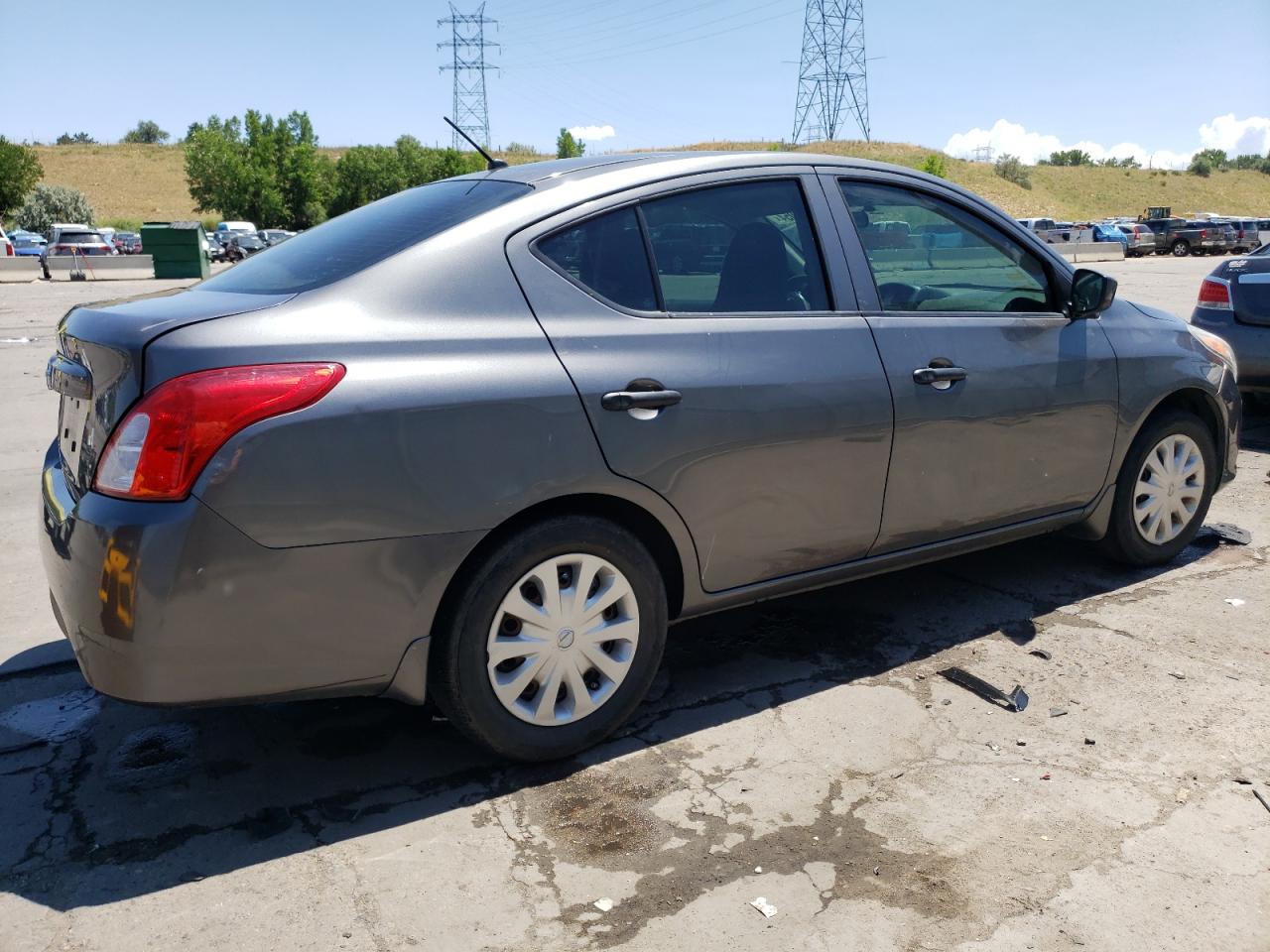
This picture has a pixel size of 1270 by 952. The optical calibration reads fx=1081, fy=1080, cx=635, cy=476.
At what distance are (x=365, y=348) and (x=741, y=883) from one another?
1614 mm

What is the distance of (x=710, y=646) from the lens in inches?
161

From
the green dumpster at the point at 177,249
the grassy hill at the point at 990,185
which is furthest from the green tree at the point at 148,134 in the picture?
the green dumpster at the point at 177,249

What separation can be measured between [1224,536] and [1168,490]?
0.90 metres

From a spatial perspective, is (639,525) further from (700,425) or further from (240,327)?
(240,327)

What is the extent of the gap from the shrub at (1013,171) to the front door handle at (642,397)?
100 metres

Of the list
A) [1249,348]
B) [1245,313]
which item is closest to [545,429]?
[1249,348]

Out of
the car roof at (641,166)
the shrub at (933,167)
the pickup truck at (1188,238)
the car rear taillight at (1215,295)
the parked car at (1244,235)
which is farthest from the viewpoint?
the shrub at (933,167)

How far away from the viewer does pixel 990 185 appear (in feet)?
291

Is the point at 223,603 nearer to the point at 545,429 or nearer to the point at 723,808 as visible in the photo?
the point at 545,429

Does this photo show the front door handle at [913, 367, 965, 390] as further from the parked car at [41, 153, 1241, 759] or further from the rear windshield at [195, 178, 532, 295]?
the rear windshield at [195, 178, 532, 295]

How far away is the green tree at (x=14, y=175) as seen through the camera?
208 ft

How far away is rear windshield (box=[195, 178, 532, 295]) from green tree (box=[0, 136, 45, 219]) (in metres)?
71.2

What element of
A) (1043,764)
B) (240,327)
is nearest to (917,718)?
(1043,764)

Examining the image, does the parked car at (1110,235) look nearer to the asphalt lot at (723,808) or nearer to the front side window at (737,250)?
the asphalt lot at (723,808)
